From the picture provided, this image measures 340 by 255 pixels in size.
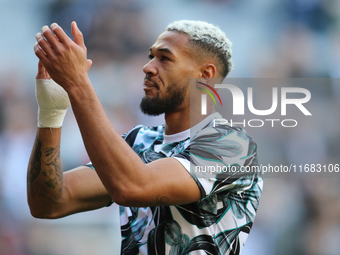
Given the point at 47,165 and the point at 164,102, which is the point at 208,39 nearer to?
the point at 164,102

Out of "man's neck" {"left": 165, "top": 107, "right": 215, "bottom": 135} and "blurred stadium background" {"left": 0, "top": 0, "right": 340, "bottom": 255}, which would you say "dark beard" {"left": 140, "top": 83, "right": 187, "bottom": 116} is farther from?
"blurred stadium background" {"left": 0, "top": 0, "right": 340, "bottom": 255}

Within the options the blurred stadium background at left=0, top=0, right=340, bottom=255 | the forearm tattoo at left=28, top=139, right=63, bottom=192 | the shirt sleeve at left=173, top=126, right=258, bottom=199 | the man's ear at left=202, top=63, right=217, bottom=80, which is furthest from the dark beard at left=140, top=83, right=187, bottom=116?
the blurred stadium background at left=0, top=0, right=340, bottom=255

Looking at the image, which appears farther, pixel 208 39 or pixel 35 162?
pixel 208 39

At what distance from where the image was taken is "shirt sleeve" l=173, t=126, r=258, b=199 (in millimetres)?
1569

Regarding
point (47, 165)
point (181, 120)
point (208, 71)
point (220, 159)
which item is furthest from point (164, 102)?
point (47, 165)

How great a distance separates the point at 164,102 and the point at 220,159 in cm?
50

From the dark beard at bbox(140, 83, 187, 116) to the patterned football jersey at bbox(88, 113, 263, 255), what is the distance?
212 millimetres

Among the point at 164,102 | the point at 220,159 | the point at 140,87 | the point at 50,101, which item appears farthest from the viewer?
the point at 140,87

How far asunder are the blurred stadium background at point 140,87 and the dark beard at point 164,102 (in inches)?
71.2

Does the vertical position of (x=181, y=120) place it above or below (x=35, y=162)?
above

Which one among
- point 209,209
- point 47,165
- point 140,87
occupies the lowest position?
point 209,209

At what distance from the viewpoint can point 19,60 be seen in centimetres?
433

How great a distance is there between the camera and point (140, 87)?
13.8 feet

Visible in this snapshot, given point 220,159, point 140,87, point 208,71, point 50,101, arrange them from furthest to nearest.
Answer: point 140,87, point 208,71, point 50,101, point 220,159
